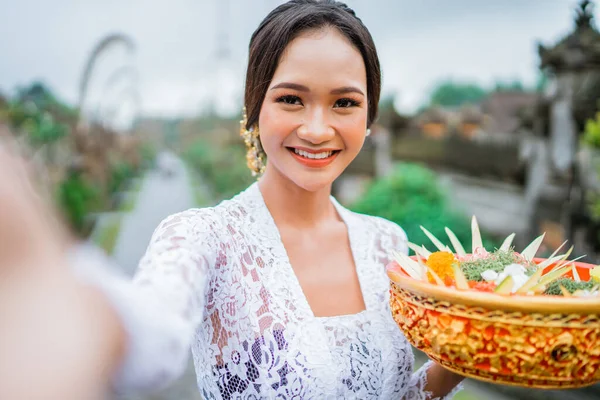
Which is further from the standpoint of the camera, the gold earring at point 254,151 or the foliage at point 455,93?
the foliage at point 455,93

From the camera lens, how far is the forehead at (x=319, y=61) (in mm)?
1484

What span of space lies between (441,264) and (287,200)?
1.84 feet

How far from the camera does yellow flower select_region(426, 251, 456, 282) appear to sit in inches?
51.8

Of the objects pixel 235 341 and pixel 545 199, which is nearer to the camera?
pixel 235 341

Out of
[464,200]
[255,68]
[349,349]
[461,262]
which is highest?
[255,68]

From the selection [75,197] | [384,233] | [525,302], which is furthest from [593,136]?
[75,197]

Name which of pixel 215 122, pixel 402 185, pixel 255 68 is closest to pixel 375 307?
pixel 255 68

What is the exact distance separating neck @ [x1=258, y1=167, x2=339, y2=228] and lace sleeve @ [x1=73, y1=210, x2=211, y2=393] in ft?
1.94

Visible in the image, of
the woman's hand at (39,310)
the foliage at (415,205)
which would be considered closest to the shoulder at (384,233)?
the woman's hand at (39,310)

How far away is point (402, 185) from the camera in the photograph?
20.6 ft

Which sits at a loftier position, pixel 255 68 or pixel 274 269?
pixel 255 68

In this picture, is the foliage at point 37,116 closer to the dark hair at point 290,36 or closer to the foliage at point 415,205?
the foliage at point 415,205

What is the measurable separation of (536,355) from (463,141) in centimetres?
793

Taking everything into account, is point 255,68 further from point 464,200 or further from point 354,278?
point 464,200
